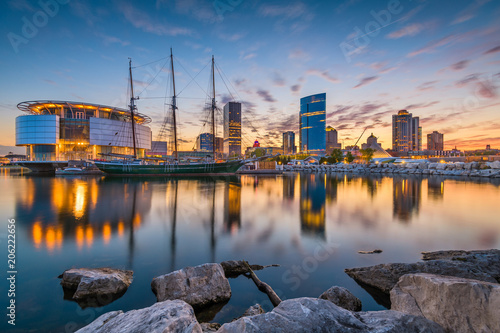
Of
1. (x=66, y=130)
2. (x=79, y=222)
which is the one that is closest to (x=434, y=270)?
(x=79, y=222)

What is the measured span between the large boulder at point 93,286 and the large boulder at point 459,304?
244 inches

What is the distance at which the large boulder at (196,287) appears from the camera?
4855mm

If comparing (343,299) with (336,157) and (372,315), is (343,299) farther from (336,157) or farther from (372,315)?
(336,157)

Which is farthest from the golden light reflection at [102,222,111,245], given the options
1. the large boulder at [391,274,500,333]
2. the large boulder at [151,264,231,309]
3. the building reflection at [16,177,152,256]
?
the large boulder at [391,274,500,333]

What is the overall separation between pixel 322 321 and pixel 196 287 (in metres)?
3.13

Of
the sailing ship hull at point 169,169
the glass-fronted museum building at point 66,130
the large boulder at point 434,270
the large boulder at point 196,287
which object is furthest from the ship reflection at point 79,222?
the glass-fronted museum building at point 66,130

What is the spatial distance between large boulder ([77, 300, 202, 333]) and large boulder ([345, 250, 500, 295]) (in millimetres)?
4789

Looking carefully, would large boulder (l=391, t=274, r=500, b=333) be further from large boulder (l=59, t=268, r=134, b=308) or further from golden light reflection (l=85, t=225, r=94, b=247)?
golden light reflection (l=85, t=225, r=94, b=247)

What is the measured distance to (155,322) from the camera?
2.98 metres

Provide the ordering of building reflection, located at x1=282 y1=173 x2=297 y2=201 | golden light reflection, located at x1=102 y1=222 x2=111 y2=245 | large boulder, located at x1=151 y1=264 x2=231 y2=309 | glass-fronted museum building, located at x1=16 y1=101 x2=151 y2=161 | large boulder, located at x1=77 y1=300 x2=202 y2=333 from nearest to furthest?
large boulder, located at x1=77 y1=300 x2=202 y2=333, large boulder, located at x1=151 y1=264 x2=231 y2=309, golden light reflection, located at x1=102 y1=222 x2=111 y2=245, building reflection, located at x1=282 y1=173 x2=297 y2=201, glass-fronted museum building, located at x1=16 y1=101 x2=151 y2=161

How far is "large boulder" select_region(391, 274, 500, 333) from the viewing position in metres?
2.82

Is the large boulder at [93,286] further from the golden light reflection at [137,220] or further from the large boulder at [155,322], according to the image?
the golden light reflection at [137,220]

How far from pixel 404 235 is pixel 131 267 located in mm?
11135

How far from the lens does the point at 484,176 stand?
45.3 metres
